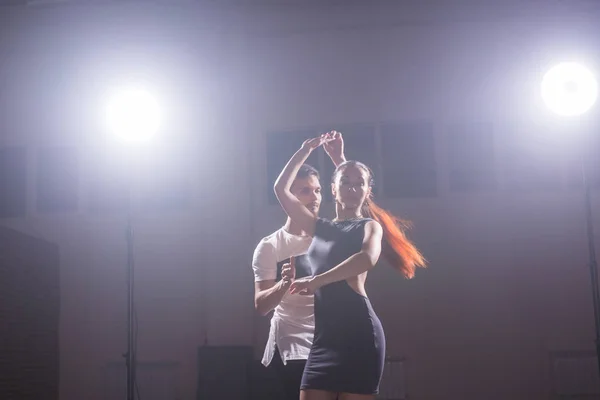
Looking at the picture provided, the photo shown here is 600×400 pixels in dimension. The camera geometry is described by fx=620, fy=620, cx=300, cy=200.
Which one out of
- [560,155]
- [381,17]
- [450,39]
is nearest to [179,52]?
[381,17]

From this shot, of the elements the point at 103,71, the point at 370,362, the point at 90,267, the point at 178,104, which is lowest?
the point at 370,362

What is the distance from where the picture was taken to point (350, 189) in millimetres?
2889

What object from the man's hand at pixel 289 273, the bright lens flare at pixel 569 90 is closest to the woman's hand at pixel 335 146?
the man's hand at pixel 289 273

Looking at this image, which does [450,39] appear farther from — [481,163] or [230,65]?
[230,65]

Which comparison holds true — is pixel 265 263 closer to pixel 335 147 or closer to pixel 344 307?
pixel 344 307

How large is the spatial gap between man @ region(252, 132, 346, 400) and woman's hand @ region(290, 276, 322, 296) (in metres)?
0.10

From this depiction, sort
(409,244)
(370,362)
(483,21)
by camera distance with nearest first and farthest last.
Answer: (370,362)
(409,244)
(483,21)

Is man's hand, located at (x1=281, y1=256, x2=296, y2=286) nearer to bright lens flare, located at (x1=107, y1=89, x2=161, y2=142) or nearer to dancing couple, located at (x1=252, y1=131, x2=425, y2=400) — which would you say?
dancing couple, located at (x1=252, y1=131, x2=425, y2=400)

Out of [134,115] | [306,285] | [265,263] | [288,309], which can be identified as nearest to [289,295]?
[288,309]

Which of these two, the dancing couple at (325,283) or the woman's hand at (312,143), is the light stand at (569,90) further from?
the woman's hand at (312,143)

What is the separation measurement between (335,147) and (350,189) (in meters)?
1.00

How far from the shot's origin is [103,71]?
435 centimetres

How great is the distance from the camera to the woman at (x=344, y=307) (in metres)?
2.35

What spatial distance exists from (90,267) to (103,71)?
1370mm
